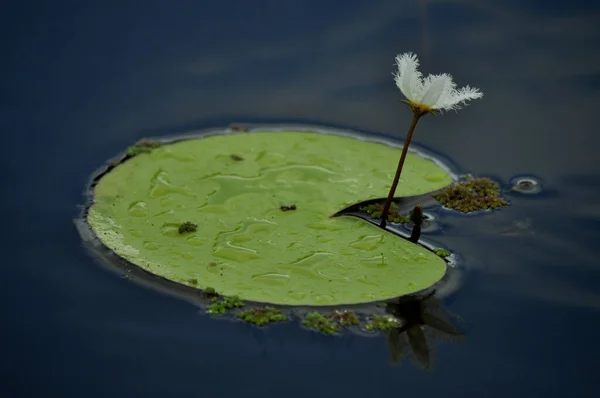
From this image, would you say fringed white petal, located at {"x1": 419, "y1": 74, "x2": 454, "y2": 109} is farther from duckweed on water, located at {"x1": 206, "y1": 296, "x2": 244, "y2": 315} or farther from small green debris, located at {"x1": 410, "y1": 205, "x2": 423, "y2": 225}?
duckweed on water, located at {"x1": 206, "y1": 296, "x2": 244, "y2": 315}

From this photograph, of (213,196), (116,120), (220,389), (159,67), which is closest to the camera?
(220,389)

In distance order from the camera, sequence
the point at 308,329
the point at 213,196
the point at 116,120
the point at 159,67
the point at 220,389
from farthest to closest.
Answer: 1. the point at 159,67
2. the point at 116,120
3. the point at 213,196
4. the point at 308,329
5. the point at 220,389

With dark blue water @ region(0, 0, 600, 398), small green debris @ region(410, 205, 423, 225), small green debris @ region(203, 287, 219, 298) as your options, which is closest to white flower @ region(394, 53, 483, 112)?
small green debris @ region(410, 205, 423, 225)

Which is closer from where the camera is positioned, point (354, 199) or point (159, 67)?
point (354, 199)

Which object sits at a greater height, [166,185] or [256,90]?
[256,90]

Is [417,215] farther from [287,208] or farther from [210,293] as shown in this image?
[210,293]

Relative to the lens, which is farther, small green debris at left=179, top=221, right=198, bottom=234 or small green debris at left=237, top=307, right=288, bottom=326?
small green debris at left=179, top=221, right=198, bottom=234

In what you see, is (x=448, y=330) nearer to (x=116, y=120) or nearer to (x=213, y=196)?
(x=213, y=196)

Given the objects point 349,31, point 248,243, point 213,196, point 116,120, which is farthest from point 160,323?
point 349,31
